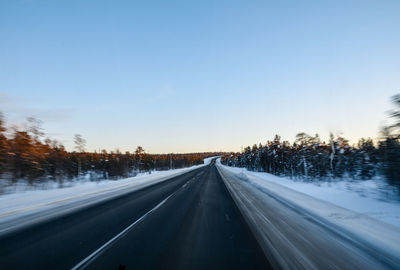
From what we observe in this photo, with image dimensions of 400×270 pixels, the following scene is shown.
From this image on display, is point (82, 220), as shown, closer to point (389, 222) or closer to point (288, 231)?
point (288, 231)

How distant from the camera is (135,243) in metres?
5.50

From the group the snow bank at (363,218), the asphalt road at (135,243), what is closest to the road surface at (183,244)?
the asphalt road at (135,243)

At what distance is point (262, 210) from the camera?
955 cm

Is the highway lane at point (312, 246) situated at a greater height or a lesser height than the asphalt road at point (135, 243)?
lesser

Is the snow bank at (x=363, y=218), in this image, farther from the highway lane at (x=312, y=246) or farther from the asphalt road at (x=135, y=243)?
the asphalt road at (x=135, y=243)

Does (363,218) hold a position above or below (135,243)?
below

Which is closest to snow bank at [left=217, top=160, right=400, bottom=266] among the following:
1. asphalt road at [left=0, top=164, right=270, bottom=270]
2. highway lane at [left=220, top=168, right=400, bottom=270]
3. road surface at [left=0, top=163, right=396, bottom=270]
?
highway lane at [left=220, top=168, right=400, bottom=270]

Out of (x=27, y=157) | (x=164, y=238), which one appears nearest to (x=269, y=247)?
(x=164, y=238)

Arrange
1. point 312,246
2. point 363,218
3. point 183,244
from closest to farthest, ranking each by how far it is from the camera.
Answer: point 312,246 < point 183,244 < point 363,218

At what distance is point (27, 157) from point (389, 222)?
85.6 ft

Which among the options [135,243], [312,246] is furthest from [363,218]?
[135,243]

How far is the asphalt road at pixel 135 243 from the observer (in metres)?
4.38

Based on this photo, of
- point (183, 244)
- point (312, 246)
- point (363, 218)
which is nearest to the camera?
point (312, 246)

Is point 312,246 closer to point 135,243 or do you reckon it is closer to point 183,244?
point 183,244
